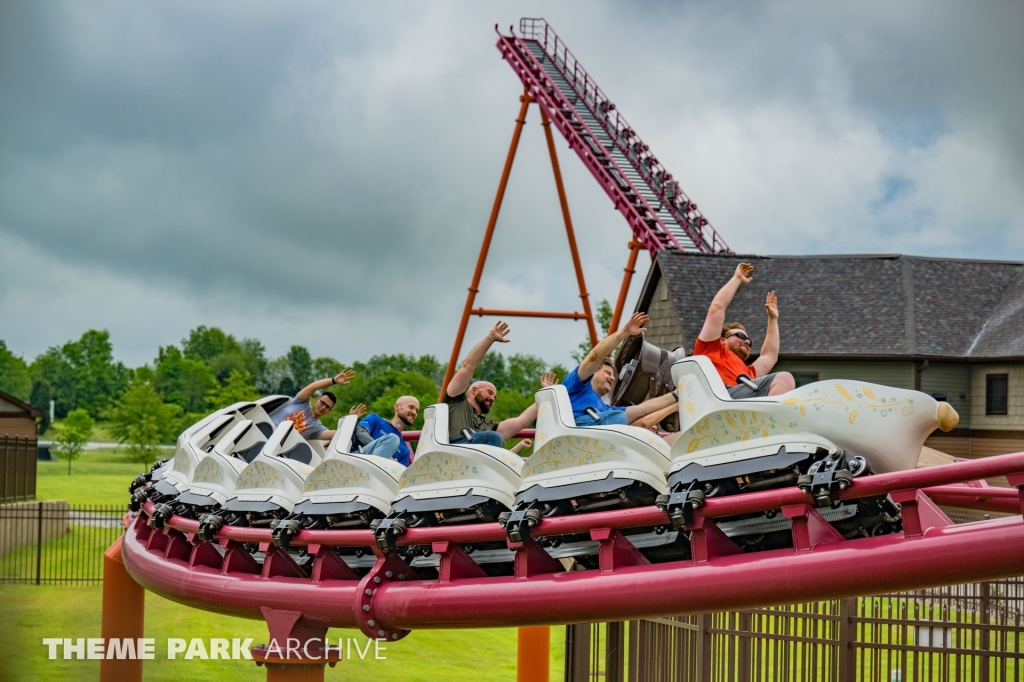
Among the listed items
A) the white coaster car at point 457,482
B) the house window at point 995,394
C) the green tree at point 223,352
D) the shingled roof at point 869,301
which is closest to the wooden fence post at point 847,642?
the white coaster car at point 457,482

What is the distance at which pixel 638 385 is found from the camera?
19.2ft

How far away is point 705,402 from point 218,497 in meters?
3.56

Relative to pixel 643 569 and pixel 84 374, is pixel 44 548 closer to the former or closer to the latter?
pixel 643 569

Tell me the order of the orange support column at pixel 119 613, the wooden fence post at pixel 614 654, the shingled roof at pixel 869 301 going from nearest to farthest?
1. the wooden fence post at pixel 614 654
2. the orange support column at pixel 119 613
3. the shingled roof at pixel 869 301

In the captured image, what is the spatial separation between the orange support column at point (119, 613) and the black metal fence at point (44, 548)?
7.62 meters

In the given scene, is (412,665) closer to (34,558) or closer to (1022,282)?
(34,558)

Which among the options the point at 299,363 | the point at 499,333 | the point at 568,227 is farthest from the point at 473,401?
the point at 299,363

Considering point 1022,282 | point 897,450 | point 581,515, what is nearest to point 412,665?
point 581,515

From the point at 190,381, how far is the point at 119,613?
1982 inches

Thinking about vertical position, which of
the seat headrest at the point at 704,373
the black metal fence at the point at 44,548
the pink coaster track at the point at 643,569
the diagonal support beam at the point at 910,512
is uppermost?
the seat headrest at the point at 704,373

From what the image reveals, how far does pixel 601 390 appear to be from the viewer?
18.1ft

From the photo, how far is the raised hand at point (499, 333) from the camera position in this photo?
18.3ft

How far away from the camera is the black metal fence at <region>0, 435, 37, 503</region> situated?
18.7 metres

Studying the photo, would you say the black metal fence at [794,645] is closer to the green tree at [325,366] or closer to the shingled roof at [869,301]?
the shingled roof at [869,301]
